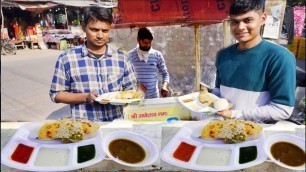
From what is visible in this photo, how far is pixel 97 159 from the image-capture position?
1533mm

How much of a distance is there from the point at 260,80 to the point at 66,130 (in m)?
1.07

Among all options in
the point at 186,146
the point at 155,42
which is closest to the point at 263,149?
the point at 186,146

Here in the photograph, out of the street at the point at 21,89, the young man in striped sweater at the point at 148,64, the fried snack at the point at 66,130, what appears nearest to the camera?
the fried snack at the point at 66,130

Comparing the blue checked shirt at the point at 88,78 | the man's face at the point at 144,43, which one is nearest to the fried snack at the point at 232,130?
the blue checked shirt at the point at 88,78

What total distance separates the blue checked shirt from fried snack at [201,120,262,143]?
58cm

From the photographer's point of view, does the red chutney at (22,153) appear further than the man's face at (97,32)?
No

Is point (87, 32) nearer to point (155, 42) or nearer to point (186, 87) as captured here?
point (155, 42)

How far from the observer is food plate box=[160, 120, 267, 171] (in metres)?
1.50

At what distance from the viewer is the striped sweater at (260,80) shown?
150cm

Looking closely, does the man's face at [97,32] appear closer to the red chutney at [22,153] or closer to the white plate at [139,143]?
the white plate at [139,143]

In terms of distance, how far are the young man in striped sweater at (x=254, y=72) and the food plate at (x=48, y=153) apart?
0.74m

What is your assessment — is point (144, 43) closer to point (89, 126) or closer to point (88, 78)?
point (88, 78)

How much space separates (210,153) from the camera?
1.57 m

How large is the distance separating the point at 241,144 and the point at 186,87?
0.51 metres
